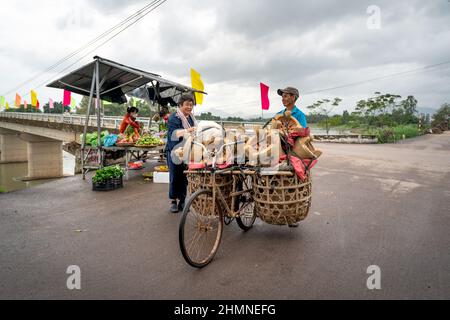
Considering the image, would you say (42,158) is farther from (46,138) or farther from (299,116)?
(299,116)

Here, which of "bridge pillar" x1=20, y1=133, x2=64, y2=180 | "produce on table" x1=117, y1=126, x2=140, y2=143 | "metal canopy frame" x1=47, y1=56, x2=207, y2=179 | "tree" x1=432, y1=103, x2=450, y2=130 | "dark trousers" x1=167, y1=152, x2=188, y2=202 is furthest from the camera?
"tree" x1=432, y1=103, x2=450, y2=130

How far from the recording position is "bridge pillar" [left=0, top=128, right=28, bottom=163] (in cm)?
3969

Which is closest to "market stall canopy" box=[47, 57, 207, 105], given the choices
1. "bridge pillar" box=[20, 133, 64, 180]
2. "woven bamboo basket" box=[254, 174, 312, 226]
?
"woven bamboo basket" box=[254, 174, 312, 226]

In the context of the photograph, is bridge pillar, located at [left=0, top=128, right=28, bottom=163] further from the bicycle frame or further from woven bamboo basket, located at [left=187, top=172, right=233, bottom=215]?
the bicycle frame

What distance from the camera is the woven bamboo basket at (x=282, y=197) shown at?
9.83 feet

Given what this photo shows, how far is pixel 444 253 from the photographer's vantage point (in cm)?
304

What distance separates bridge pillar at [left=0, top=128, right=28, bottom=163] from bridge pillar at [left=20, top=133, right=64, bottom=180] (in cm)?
1484

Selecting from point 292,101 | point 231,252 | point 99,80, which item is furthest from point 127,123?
point 231,252

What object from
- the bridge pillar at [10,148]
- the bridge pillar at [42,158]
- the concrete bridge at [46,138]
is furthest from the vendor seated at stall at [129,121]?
the bridge pillar at [10,148]

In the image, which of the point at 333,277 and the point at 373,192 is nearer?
the point at 333,277

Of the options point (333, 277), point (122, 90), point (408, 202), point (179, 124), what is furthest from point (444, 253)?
point (122, 90)

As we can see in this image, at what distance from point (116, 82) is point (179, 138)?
4.87 m
